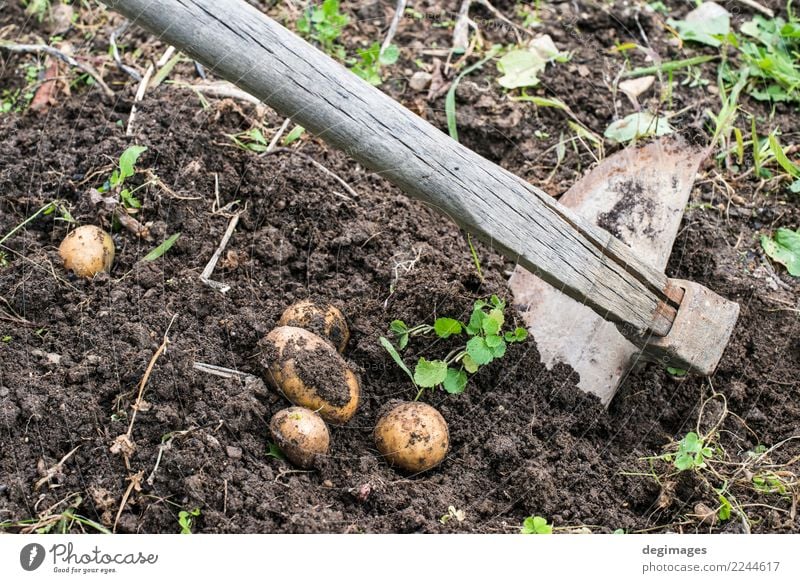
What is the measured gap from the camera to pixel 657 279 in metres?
2.56

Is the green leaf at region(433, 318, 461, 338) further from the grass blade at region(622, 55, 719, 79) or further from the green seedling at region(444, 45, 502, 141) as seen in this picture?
the grass blade at region(622, 55, 719, 79)

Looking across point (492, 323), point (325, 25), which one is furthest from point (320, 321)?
point (325, 25)

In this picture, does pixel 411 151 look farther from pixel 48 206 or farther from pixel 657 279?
pixel 48 206

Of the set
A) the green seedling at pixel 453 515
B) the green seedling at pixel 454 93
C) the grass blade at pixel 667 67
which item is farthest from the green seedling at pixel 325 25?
the green seedling at pixel 453 515

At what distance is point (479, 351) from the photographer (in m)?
2.50

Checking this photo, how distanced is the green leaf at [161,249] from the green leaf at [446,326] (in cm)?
85

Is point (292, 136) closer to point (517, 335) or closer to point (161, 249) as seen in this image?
point (161, 249)

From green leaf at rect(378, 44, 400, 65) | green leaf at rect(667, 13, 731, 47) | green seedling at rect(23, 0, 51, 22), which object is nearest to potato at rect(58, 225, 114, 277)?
green leaf at rect(378, 44, 400, 65)

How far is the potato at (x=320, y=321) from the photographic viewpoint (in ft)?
8.08

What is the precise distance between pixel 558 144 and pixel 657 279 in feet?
3.05

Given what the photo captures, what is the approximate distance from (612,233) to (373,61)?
118 cm

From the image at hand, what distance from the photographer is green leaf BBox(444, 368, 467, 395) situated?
2.51 meters

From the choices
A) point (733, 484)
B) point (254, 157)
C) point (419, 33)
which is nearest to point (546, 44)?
point (419, 33)

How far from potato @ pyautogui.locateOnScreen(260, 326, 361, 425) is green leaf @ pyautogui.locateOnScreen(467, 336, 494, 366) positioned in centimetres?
36
